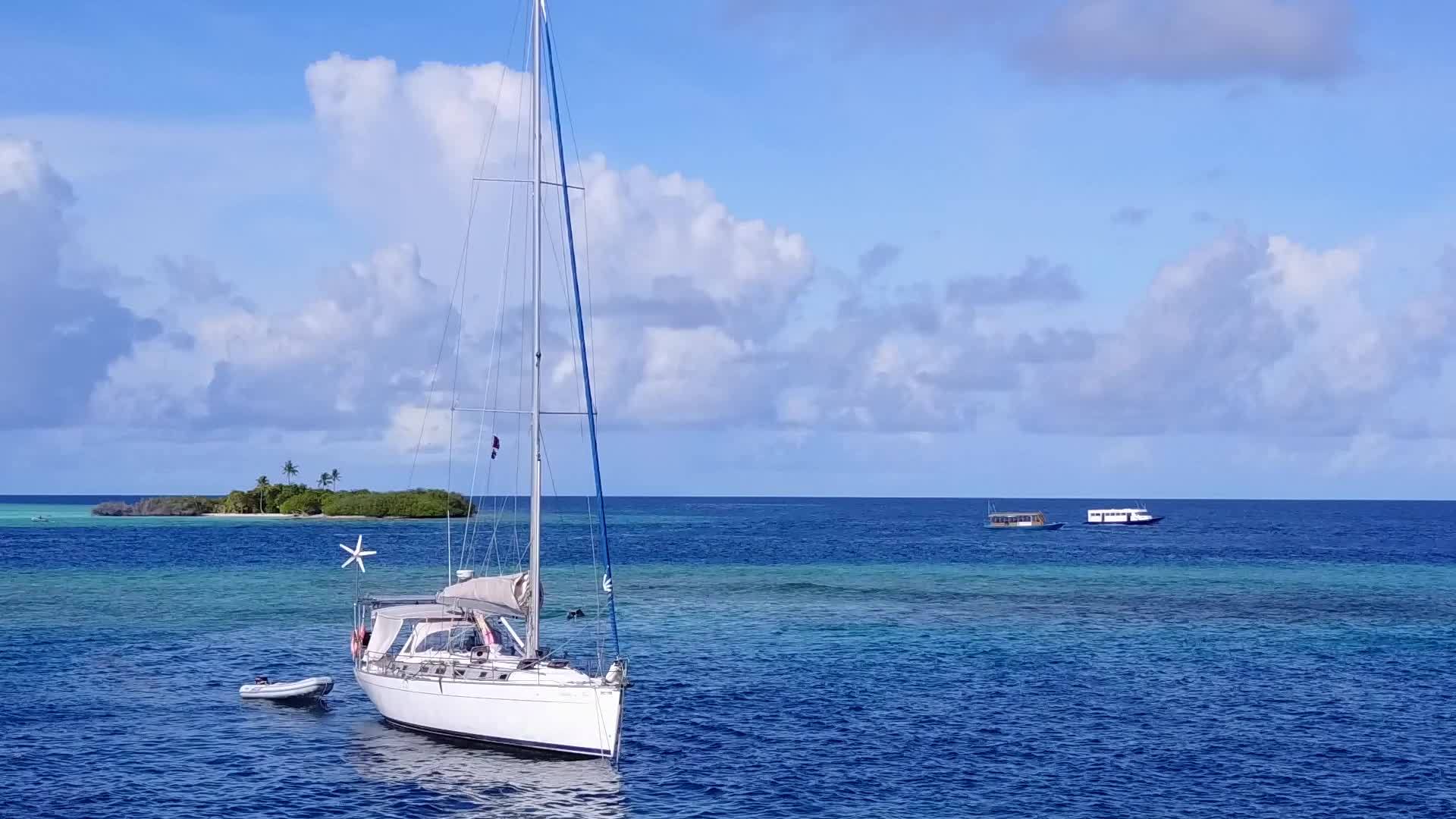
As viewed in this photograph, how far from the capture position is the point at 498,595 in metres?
42.2

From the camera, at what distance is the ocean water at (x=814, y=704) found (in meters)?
35.5

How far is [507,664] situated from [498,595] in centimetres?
304

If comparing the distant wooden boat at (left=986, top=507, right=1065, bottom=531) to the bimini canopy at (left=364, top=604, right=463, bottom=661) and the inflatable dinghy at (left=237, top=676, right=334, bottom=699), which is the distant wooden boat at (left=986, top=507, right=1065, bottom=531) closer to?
the inflatable dinghy at (left=237, top=676, right=334, bottom=699)

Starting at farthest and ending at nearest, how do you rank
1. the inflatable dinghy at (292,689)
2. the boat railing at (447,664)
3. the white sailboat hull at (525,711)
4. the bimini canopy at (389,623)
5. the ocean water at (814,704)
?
the inflatable dinghy at (292,689) < the bimini canopy at (389,623) < the boat railing at (447,664) < the white sailboat hull at (525,711) < the ocean water at (814,704)

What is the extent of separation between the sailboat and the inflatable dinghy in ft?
9.03

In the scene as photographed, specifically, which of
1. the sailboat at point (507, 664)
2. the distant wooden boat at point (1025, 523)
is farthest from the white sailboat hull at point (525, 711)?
the distant wooden boat at point (1025, 523)

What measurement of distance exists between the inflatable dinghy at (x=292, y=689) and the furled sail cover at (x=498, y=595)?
25.7 ft

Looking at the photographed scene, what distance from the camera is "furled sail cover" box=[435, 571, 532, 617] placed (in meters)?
42.0

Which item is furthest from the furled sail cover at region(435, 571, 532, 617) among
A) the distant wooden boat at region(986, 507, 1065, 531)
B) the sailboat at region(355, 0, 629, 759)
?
the distant wooden boat at region(986, 507, 1065, 531)

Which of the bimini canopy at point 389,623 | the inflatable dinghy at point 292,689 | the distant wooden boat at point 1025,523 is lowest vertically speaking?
the inflatable dinghy at point 292,689

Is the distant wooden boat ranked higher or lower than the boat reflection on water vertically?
higher

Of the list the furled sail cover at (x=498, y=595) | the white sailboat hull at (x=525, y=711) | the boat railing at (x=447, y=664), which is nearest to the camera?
the white sailboat hull at (x=525, y=711)

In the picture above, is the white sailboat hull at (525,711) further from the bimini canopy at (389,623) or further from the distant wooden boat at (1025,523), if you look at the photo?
the distant wooden boat at (1025,523)

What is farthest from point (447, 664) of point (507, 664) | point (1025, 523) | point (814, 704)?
point (1025, 523)
